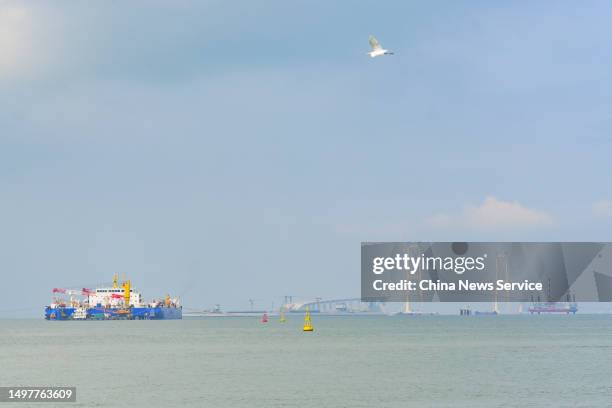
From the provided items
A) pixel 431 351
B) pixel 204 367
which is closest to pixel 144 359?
pixel 204 367

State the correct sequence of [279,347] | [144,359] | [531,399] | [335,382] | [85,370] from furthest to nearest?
1. [279,347]
2. [144,359]
3. [85,370]
4. [335,382]
5. [531,399]

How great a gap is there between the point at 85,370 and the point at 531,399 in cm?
5193

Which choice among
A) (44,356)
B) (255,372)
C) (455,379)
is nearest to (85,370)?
(255,372)

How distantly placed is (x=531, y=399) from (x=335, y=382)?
20.8m

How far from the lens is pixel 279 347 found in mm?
155375

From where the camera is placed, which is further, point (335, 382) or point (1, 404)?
point (335, 382)

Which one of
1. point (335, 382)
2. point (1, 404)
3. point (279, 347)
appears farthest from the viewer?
point (279, 347)

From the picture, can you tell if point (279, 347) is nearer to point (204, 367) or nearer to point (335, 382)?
point (204, 367)

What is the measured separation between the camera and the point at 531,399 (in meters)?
75.8

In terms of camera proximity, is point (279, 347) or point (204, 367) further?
point (279, 347)

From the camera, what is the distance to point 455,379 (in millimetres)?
92625

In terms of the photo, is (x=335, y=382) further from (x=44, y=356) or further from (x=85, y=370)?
(x=44, y=356)

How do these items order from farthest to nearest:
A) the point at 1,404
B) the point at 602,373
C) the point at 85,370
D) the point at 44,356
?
the point at 44,356, the point at 85,370, the point at 602,373, the point at 1,404

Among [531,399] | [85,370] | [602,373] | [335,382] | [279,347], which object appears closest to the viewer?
[531,399]
